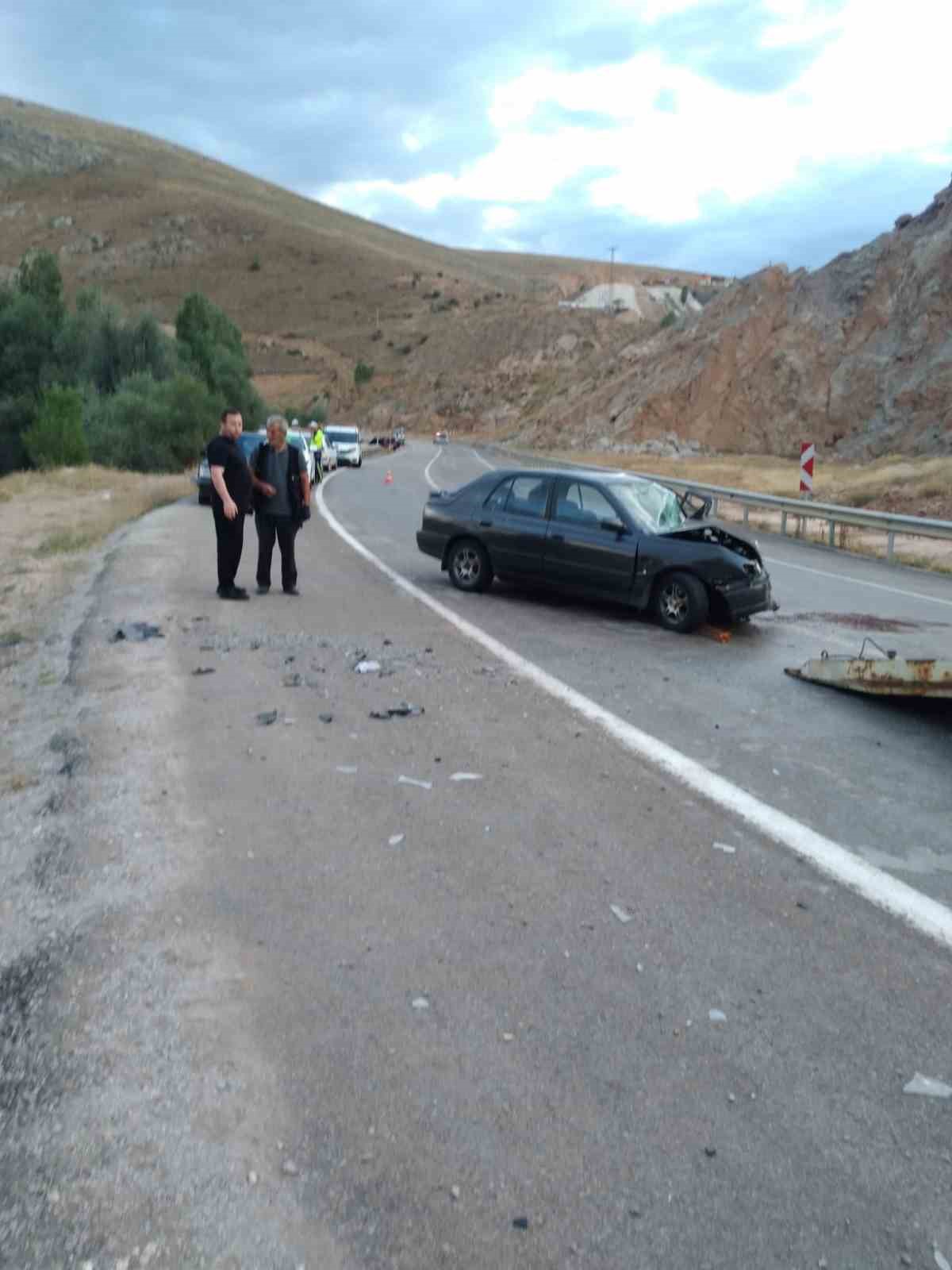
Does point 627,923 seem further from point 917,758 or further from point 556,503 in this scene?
point 556,503

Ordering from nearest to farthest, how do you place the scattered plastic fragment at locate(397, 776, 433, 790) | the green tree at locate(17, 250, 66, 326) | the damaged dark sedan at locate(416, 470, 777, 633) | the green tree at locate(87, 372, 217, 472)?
1. the scattered plastic fragment at locate(397, 776, 433, 790)
2. the damaged dark sedan at locate(416, 470, 777, 633)
3. the green tree at locate(87, 372, 217, 472)
4. the green tree at locate(17, 250, 66, 326)

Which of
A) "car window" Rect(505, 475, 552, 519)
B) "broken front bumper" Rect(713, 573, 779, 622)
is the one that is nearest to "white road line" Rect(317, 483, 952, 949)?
"broken front bumper" Rect(713, 573, 779, 622)

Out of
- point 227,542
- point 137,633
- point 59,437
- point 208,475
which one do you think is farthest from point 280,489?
point 59,437

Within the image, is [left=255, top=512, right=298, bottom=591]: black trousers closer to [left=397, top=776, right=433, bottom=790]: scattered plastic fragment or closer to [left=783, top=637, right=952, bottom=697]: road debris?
[left=783, top=637, right=952, bottom=697]: road debris

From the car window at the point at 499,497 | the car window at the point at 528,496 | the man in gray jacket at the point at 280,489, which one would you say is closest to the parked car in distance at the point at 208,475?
the man in gray jacket at the point at 280,489

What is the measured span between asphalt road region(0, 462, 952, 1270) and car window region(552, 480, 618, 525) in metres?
4.44

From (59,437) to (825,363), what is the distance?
98.7 ft

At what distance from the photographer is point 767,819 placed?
5.96m

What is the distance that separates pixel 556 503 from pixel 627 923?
8408 millimetres

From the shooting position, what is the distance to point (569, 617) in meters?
12.1

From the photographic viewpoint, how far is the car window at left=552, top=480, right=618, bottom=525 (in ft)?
40.1

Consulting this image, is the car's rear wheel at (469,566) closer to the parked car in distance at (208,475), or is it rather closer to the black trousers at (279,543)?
the black trousers at (279,543)

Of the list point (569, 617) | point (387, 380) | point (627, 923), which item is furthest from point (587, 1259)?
point (387, 380)

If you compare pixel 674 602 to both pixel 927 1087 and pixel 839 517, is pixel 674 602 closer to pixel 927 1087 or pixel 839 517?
pixel 927 1087
